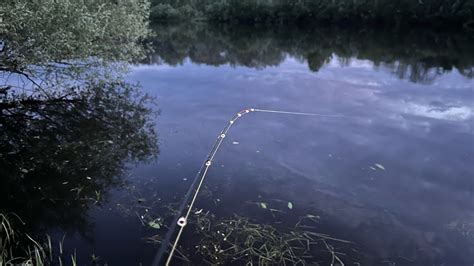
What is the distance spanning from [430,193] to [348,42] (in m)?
32.5

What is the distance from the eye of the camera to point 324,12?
60281mm

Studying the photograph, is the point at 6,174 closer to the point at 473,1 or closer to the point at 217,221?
the point at 217,221

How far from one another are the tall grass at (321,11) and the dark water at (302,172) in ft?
125

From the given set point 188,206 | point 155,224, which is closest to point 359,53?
point 188,206

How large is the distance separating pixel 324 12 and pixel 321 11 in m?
0.63

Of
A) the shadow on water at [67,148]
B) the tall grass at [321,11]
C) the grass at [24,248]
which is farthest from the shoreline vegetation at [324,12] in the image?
the grass at [24,248]

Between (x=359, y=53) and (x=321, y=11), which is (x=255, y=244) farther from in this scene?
(x=321, y=11)

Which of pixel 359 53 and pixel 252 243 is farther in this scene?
pixel 359 53

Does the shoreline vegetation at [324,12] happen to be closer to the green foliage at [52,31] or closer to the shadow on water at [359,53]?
the shadow on water at [359,53]

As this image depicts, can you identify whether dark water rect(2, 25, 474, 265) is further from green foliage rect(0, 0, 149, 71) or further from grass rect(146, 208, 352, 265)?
green foliage rect(0, 0, 149, 71)

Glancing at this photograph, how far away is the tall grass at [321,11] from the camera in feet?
169

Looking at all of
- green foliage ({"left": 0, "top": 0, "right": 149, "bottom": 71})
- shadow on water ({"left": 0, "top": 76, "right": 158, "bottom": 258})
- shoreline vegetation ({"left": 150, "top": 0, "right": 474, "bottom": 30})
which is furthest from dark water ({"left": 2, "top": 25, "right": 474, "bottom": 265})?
shoreline vegetation ({"left": 150, "top": 0, "right": 474, "bottom": 30})

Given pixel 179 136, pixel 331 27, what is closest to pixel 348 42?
pixel 331 27

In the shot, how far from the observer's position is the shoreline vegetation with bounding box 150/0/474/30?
51.5 metres
